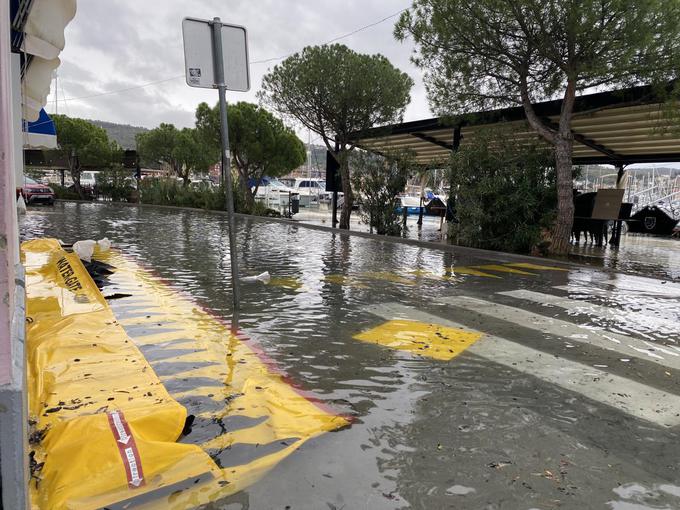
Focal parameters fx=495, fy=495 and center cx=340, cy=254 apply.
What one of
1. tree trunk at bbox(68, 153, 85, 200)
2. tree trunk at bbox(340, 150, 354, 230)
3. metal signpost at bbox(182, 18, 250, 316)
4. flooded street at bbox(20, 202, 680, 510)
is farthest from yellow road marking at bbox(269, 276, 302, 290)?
tree trunk at bbox(68, 153, 85, 200)

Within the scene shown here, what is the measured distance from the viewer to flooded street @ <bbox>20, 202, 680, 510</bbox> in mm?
2471

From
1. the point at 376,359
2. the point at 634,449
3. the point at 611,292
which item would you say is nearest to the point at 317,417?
the point at 376,359

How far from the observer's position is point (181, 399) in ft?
10.8

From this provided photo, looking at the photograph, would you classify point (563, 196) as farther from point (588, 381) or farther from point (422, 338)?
point (588, 381)

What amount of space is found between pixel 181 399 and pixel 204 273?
4962 mm

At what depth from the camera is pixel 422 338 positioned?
193 inches

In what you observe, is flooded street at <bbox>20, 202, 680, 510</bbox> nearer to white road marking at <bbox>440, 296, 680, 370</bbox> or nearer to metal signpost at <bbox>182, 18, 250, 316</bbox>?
white road marking at <bbox>440, 296, 680, 370</bbox>

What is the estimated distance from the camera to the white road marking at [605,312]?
18.6 feet

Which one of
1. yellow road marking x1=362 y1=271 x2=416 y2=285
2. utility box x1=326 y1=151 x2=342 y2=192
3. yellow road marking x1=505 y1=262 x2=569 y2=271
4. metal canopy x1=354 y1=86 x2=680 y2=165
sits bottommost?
yellow road marking x1=505 y1=262 x2=569 y2=271

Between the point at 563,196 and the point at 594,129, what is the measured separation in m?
4.25

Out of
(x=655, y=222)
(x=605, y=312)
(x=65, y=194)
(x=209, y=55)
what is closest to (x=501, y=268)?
(x=605, y=312)

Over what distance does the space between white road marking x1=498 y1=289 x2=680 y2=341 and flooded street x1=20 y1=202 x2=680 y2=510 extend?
3 centimetres

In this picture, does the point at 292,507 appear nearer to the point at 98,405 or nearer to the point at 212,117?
the point at 98,405

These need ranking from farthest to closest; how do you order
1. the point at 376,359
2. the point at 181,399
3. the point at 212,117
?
1. the point at 212,117
2. the point at 376,359
3. the point at 181,399
